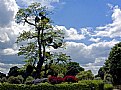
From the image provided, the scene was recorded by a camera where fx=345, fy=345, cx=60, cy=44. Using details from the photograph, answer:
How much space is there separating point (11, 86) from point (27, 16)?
22359 mm

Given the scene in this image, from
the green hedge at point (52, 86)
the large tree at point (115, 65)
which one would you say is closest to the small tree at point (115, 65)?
the large tree at point (115, 65)

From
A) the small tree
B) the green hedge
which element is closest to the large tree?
the small tree

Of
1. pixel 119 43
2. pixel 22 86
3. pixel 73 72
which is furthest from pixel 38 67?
pixel 73 72

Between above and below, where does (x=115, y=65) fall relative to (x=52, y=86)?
above

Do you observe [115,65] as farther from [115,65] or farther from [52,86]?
[52,86]

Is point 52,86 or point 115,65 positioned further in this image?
point 115,65

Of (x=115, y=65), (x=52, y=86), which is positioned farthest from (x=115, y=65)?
(x=52, y=86)

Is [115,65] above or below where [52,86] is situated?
above

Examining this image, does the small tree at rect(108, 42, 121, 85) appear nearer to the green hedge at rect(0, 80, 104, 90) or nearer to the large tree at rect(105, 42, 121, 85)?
the large tree at rect(105, 42, 121, 85)

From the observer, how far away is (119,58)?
200 feet

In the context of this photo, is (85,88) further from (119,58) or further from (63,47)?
(119,58)

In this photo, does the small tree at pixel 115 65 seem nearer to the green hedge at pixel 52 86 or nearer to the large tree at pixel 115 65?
the large tree at pixel 115 65

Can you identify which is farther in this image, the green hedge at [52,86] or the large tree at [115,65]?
the large tree at [115,65]

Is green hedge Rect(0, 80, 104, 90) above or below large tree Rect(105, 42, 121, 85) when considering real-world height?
below
